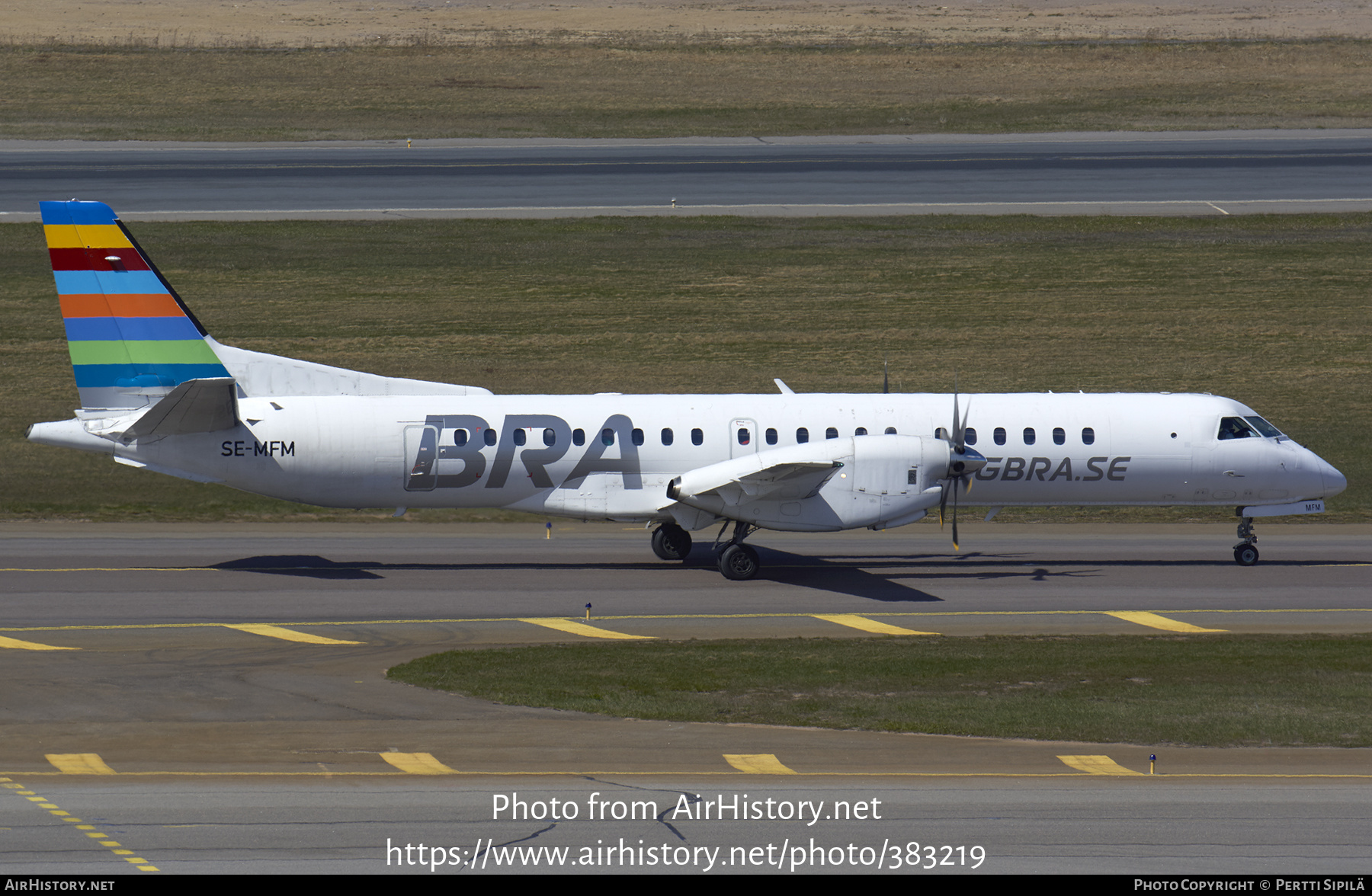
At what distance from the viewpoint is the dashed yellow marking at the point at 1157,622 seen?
82.4 feet

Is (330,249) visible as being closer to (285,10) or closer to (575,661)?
(575,661)

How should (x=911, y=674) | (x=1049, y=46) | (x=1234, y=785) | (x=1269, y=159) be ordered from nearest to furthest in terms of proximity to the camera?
(x=1234, y=785) < (x=911, y=674) < (x=1269, y=159) < (x=1049, y=46)

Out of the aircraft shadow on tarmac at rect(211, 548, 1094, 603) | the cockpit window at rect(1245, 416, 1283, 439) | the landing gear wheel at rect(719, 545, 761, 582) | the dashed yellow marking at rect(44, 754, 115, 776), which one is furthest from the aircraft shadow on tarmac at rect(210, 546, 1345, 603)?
the dashed yellow marking at rect(44, 754, 115, 776)

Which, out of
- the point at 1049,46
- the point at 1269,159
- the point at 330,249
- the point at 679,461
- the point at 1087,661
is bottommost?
the point at 1087,661

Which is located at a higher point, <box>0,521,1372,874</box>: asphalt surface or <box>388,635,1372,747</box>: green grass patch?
<box>0,521,1372,874</box>: asphalt surface

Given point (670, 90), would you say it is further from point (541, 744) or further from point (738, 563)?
point (541, 744)

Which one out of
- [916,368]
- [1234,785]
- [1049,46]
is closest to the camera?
[1234,785]

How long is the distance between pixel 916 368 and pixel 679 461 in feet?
62.2

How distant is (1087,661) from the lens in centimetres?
2256

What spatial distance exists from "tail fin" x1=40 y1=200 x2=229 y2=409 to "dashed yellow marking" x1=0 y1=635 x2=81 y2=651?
662 cm

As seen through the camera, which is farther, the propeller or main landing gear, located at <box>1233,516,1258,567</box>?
main landing gear, located at <box>1233,516,1258,567</box>

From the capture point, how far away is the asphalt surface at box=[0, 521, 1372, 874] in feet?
46.8

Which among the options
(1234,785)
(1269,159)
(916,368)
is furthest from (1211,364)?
(1234,785)

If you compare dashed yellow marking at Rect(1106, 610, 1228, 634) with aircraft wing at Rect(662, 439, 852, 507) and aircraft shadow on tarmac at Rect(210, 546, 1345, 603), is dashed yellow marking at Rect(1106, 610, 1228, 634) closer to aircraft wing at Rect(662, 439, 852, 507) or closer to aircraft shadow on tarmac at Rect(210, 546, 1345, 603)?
aircraft shadow on tarmac at Rect(210, 546, 1345, 603)
